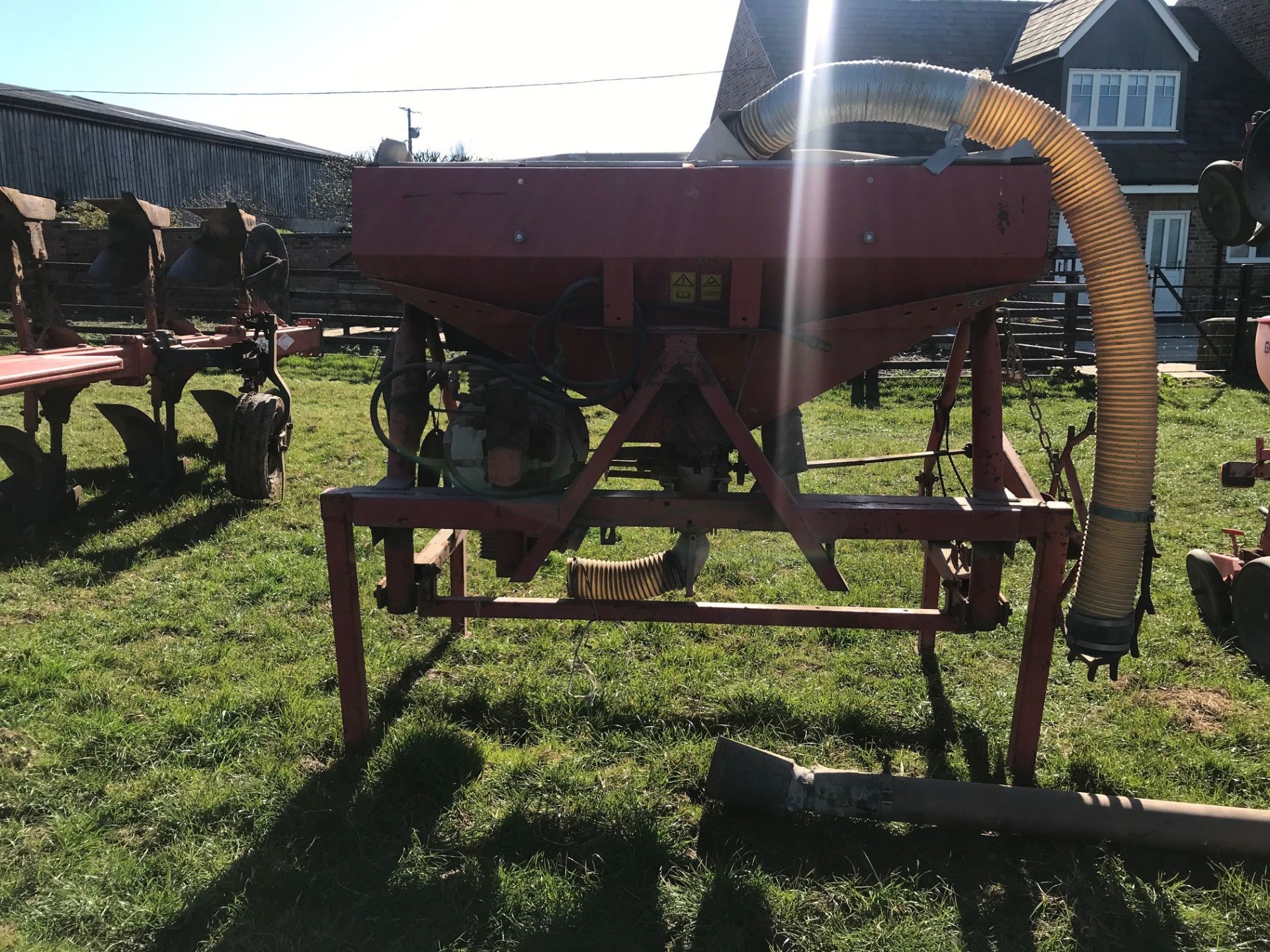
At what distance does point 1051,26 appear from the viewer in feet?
59.4

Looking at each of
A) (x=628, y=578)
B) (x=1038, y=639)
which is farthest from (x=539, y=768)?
(x=1038, y=639)

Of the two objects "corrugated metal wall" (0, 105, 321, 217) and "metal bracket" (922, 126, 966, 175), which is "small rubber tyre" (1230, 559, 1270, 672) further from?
"corrugated metal wall" (0, 105, 321, 217)

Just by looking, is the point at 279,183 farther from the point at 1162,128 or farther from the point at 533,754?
the point at 533,754

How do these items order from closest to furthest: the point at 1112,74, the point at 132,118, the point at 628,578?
the point at 628,578 → the point at 1112,74 → the point at 132,118

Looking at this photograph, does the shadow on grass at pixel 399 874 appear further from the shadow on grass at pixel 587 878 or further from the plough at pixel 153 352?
the plough at pixel 153 352

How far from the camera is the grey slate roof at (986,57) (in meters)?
17.3

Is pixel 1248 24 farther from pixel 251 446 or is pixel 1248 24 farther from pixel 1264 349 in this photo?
pixel 251 446

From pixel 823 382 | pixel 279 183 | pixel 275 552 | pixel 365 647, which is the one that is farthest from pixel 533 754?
pixel 279 183

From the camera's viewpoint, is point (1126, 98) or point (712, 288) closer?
point (712, 288)

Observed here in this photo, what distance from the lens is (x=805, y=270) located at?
2752mm

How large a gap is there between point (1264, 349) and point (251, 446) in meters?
5.77

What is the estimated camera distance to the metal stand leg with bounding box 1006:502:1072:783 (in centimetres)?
281

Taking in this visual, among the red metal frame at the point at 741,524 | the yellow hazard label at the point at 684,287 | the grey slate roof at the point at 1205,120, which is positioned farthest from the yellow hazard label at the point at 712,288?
the grey slate roof at the point at 1205,120

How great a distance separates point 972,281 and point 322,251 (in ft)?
52.5
